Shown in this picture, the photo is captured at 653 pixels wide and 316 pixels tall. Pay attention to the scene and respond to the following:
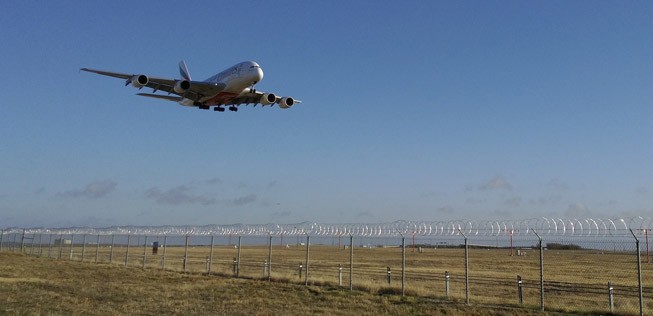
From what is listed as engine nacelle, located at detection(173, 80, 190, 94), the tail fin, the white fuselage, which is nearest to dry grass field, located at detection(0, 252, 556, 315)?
engine nacelle, located at detection(173, 80, 190, 94)

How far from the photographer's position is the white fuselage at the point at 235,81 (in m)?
33.4

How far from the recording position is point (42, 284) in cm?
2419

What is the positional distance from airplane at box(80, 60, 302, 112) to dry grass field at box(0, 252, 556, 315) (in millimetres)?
11391

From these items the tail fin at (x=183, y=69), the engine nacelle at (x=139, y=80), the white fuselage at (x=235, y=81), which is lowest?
the engine nacelle at (x=139, y=80)

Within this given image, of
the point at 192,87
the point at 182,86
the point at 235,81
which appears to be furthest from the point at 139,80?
the point at 235,81

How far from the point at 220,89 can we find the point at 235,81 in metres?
1.60

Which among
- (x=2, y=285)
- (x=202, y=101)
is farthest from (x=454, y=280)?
(x=2, y=285)

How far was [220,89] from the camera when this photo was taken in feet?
116

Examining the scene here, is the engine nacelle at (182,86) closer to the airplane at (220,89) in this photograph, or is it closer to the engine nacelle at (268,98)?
the airplane at (220,89)

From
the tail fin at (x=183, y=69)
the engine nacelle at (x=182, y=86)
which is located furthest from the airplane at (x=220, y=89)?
the tail fin at (x=183, y=69)

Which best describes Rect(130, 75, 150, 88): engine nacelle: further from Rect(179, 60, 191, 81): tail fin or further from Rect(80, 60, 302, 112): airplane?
Rect(179, 60, 191, 81): tail fin

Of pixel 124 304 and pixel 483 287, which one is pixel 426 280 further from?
pixel 124 304

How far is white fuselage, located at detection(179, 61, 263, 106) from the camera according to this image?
3338 cm

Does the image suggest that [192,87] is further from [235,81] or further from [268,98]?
[268,98]
